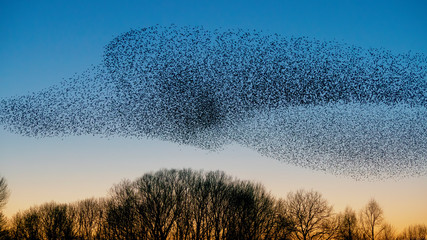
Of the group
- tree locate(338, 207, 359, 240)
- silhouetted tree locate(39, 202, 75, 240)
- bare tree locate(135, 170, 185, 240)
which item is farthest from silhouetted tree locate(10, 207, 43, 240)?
tree locate(338, 207, 359, 240)

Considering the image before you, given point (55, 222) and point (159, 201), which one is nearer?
point (159, 201)

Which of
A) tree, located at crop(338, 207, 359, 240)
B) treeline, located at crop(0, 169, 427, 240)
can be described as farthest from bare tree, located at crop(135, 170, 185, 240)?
tree, located at crop(338, 207, 359, 240)

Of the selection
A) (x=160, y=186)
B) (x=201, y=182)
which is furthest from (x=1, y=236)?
(x=201, y=182)

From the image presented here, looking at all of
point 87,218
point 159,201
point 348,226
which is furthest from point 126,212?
point 348,226

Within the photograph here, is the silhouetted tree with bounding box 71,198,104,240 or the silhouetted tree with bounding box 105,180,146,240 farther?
the silhouetted tree with bounding box 71,198,104,240

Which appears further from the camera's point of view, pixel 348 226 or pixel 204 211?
pixel 348 226

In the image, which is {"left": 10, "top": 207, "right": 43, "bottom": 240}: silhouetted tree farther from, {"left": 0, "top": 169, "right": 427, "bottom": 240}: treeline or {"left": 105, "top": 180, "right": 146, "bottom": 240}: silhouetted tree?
{"left": 105, "top": 180, "right": 146, "bottom": 240}: silhouetted tree

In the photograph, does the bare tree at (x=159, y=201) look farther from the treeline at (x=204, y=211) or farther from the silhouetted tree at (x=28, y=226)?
the silhouetted tree at (x=28, y=226)

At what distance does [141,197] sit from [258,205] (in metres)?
18.3

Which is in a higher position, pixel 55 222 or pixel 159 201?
pixel 159 201

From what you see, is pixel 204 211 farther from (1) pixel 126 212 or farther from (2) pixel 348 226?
(2) pixel 348 226

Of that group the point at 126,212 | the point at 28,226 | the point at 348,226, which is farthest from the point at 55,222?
the point at 348,226

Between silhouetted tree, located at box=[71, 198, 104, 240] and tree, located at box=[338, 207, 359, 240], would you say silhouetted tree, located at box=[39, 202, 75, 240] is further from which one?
tree, located at box=[338, 207, 359, 240]

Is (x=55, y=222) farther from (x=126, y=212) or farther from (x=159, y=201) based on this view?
(x=159, y=201)
